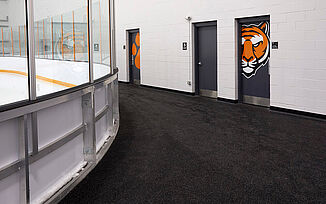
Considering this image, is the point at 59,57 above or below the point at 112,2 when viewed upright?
below

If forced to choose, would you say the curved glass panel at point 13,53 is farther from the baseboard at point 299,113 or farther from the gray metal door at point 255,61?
the gray metal door at point 255,61

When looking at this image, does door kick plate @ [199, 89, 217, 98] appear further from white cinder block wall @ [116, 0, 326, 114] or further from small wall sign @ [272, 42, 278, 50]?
small wall sign @ [272, 42, 278, 50]

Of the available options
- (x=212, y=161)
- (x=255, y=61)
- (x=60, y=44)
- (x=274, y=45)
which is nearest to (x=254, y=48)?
(x=255, y=61)

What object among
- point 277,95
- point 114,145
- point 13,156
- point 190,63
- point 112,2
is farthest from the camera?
point 190,63

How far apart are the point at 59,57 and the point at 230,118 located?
3.93 metres

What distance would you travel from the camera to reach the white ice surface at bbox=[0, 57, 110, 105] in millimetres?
2391

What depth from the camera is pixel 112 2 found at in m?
5.42

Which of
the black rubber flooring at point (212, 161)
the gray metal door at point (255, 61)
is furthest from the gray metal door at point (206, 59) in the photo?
the black rubber flooring at point (212, 161)

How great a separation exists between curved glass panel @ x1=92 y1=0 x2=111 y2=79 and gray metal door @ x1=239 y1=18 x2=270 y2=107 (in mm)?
3684

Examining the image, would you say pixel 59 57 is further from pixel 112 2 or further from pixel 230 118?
pixel 230 118

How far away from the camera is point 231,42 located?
8.05 meters

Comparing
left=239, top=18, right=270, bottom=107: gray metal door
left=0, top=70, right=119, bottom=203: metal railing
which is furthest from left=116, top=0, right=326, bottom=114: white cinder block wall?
left=0, top=70, right=119, bottom=203: metal railing

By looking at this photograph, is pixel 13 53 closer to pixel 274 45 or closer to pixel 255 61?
pixel 274 45

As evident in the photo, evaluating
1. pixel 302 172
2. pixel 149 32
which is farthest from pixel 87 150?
pixel 149 32
